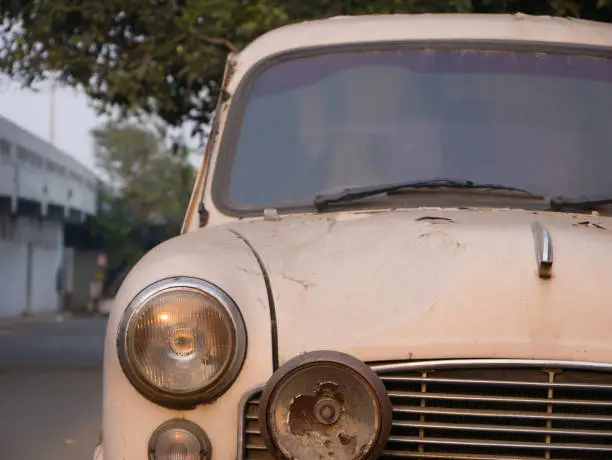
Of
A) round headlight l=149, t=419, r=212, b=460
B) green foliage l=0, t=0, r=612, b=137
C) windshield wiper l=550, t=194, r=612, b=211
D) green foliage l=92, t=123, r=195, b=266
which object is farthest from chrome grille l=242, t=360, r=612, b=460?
green foliage l=92, t=123, r=195, b=266

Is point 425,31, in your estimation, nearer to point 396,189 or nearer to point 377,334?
point 396,189

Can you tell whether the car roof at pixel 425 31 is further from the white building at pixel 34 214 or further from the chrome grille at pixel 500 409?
the white building at pixel 34 214

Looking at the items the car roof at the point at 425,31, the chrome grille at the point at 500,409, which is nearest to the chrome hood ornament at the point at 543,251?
the chrome grille at the point at 500,409

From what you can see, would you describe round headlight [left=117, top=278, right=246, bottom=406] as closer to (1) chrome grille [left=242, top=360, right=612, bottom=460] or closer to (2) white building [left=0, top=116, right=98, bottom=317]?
(1) chrome grille [left=242, top=360, right=612, bottom=460]

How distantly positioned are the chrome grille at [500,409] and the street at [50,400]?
5.61m

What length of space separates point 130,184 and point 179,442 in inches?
3184

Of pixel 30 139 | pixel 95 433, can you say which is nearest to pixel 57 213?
pixel 30 139

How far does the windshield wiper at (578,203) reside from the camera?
12.4ft

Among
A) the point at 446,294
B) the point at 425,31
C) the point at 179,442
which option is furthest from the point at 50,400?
the point at 446,294

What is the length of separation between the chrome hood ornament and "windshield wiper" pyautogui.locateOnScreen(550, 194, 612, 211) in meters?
0.60

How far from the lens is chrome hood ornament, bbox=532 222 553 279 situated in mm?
3025

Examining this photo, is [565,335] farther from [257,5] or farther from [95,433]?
[257,5]

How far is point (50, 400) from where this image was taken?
41.0 ft

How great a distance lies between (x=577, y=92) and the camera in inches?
170
